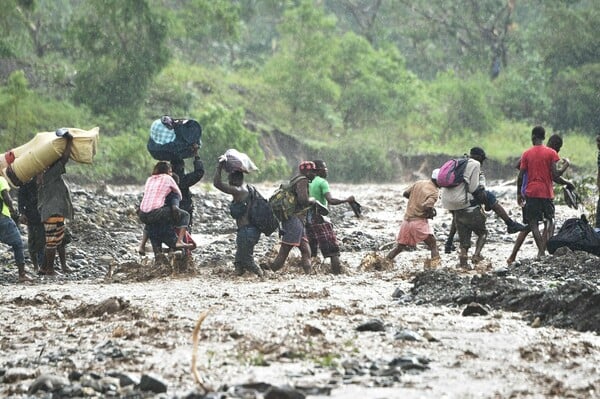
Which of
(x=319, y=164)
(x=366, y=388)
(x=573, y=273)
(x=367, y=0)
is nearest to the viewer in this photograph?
(x=366, y=388)

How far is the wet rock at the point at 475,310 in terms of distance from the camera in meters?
9.18

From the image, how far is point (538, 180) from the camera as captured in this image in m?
13.1

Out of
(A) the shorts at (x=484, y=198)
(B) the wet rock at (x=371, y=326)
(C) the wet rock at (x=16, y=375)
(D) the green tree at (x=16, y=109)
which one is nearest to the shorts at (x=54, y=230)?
(A) the shorts at (x=484, y=198)

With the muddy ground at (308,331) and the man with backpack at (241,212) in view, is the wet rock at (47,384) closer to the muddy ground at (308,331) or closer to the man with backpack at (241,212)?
the muddy ground at (308,331)

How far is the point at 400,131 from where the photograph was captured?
46.7 m

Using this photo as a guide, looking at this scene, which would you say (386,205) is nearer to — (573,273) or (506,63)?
(573,273)

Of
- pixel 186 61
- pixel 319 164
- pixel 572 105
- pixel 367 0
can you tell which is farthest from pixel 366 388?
pixel 367 0

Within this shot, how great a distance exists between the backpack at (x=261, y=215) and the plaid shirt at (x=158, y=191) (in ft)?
A: 2.65

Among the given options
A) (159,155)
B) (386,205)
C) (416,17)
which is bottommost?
(386,205)

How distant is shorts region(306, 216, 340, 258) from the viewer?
42.7 feet

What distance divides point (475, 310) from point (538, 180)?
166 inches

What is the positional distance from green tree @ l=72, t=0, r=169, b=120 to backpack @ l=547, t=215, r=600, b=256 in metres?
24.4

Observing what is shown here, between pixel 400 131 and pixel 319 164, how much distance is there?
3407cm

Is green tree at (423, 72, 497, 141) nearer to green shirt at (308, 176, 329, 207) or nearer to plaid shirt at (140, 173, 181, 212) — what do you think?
green shirt at (308, 176, 329, 207)
